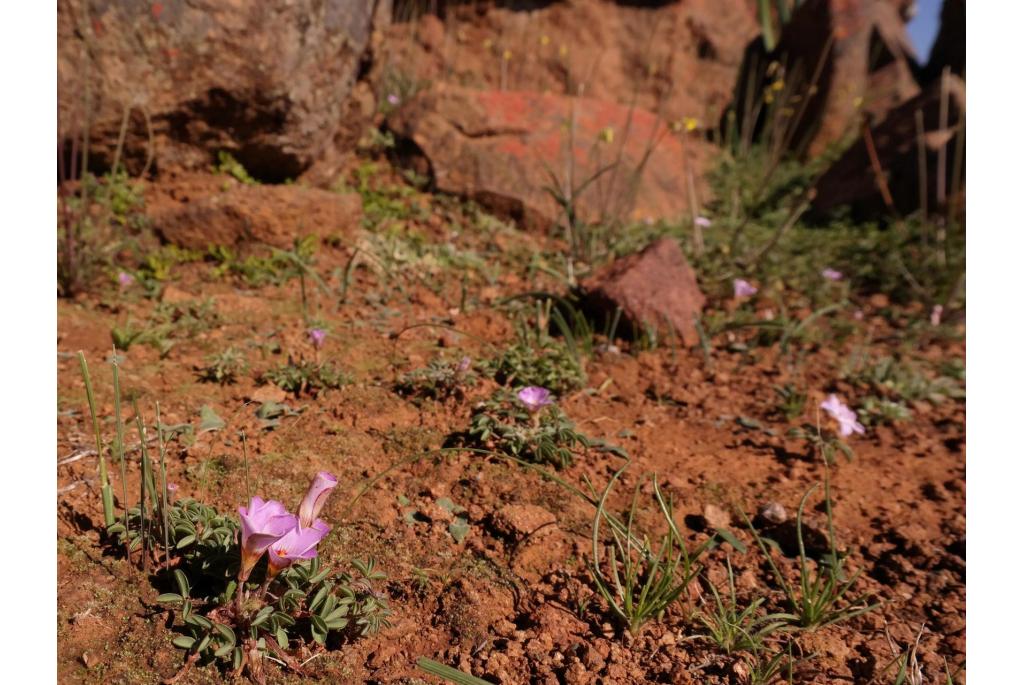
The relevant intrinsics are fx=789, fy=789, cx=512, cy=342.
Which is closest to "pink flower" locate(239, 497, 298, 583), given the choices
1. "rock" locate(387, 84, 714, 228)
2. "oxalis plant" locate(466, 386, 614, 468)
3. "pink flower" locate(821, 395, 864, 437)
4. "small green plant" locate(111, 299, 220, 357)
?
"oxalis plant" locate(466, 386, 614, 468)

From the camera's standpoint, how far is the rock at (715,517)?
7.04 feet

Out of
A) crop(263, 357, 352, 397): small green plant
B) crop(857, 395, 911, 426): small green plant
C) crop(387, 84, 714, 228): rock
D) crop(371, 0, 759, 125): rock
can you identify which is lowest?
crop(857, 395, 911, 426): small green plant

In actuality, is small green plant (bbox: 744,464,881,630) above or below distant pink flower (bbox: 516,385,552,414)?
below

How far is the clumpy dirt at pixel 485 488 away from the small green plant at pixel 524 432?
0.05 meters

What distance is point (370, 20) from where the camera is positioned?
421 cm

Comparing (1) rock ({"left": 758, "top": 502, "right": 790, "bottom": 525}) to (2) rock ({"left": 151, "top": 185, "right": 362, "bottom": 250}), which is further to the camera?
(2) rock ({"left": 151, "top": 185, "right": 362, "bottom": 250})

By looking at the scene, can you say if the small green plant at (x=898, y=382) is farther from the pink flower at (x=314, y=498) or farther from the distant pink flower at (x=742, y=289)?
the pink flower at (x=314, y=498)

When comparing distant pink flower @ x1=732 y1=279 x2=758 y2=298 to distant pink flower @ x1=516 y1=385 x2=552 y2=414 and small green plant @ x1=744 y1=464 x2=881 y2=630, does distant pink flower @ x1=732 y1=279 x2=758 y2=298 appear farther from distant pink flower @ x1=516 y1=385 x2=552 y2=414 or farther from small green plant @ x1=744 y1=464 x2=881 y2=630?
small green plant @ x1=744 y1=464 x2=881 y2=630

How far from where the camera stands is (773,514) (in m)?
2.19

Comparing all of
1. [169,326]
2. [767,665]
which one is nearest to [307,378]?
[169,326]

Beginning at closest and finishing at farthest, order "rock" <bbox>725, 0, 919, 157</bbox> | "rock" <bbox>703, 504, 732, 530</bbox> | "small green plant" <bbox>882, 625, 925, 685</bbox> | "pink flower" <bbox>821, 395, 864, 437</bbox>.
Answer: "small green plant" <bbox>882, 625, 925, 685</bbox>
"rock" <bbox>703, 504, 732, 530</bbox>
"pink flower" <bbox>821, 395, 864, 437</bbox>
"rock" <bbox>725, 0, 919, 157</bbox>

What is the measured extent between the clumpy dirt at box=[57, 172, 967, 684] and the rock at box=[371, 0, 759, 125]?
302 cm

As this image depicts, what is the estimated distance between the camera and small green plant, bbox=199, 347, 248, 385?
2.52 meters

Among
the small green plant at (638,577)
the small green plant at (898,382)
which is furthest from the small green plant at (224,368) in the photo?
the small green plant at (898,382)
